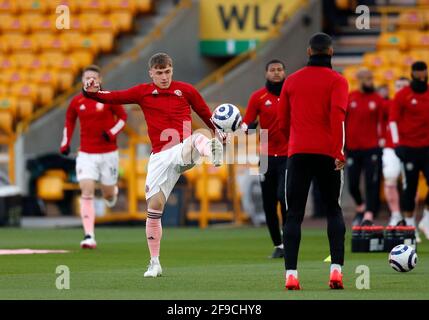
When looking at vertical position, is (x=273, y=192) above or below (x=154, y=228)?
above

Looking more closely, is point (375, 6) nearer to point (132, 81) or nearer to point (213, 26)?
point (213, 26)

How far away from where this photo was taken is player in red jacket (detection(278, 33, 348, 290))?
496 inches

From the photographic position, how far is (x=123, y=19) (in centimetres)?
3291

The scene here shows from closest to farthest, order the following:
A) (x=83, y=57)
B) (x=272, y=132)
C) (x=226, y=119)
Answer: (x=226, y=119) < (x=272, y=132) < (x=83, y=57)

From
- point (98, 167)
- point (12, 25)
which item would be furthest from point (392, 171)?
point (12, 25)

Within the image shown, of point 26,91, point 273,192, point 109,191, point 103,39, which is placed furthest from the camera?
point 103,39

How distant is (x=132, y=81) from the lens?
32125mm

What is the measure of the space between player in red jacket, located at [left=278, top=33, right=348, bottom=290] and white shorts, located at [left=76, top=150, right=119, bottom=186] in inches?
299

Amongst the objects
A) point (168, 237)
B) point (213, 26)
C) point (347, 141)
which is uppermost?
point (213, 26)

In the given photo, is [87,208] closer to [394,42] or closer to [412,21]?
[394,42]

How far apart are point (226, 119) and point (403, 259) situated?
226 centimetres

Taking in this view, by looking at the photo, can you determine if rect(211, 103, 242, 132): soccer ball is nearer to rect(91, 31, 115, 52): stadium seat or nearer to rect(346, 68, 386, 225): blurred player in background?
rect(346, 68, 386, 225): blurred player in background

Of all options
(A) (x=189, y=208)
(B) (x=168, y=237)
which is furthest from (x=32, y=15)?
(B) (x=168, y=237)
